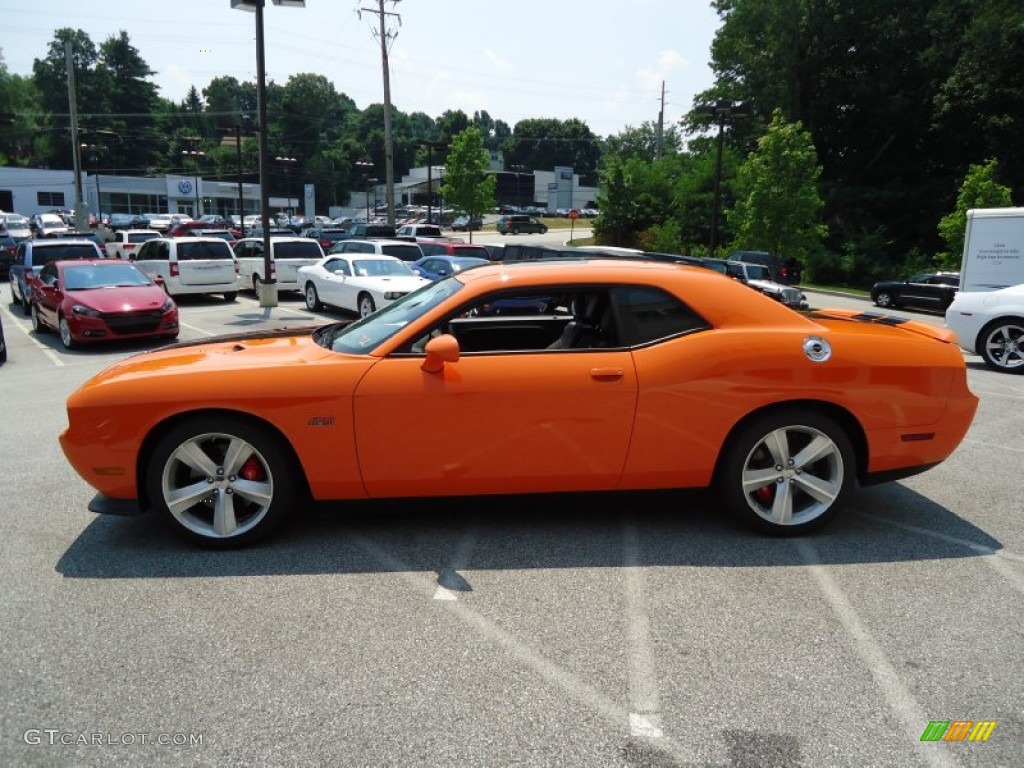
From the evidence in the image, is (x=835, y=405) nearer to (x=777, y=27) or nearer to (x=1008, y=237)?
(x=1008, y=237)

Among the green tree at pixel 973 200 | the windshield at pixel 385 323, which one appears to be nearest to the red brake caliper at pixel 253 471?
the windshield at pixel 385 323

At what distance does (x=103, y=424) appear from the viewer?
420 centimetres

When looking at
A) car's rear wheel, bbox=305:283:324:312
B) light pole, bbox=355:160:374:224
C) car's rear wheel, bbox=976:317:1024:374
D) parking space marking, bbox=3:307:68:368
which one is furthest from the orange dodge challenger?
light pole, bbox=355:160:374:224

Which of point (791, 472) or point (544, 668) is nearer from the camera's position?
point (544, 668)

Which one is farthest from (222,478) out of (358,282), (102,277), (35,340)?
(358,282)

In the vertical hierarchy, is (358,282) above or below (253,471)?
above

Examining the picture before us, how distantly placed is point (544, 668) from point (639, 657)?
16.2 inches

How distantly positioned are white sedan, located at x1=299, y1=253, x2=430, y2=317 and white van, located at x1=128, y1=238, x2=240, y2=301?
7.57 ft

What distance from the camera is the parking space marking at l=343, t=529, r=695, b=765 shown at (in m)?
2.71

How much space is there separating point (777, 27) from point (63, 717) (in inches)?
2020

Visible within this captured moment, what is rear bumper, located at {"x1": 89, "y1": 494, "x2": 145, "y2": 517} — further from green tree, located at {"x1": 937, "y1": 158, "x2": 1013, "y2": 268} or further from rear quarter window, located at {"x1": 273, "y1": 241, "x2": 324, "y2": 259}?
green tree, located at {"x1": 937, "y1": 158, "x2": 1013, "y2": 268}

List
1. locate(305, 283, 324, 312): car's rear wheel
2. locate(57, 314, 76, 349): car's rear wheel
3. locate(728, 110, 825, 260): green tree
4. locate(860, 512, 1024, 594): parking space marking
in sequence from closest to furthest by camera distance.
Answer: locate(860, 512, 1024, 594): parking space marking, locate(57, 314, 76, 349): car's rear wheel, locate(305, 283, 324, 312): car's rear wheel, locate(728, 110, 825, 260): green tree

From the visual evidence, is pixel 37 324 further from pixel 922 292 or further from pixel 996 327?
pixel 922 292

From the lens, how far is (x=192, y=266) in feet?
62.8
